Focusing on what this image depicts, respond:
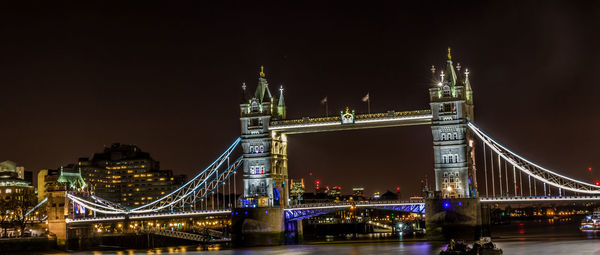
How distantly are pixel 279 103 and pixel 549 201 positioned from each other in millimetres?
33801

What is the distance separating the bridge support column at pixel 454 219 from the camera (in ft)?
276

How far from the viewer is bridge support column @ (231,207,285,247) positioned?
92.9 metres

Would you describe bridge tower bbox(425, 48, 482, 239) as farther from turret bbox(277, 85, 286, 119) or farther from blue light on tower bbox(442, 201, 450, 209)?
turret bbox(277, 85, 286, 119)

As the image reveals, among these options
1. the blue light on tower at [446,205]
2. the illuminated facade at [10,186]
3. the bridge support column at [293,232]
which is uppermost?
the illuminated facade at [10,186]

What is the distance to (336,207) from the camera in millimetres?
93625

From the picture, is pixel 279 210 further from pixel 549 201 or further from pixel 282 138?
pixel 549 201

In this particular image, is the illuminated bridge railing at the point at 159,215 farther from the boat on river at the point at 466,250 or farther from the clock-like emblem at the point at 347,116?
the boat on river at the point at 466,250

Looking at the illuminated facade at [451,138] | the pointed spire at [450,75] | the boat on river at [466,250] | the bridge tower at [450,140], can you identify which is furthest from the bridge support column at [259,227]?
the boat on river at [466,250]

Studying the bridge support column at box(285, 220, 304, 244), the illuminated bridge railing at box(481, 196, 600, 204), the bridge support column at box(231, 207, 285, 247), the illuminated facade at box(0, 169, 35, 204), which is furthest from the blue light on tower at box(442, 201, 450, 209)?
the illuminated facade at box(0, 169, 35, 204)

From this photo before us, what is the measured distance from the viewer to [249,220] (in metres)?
93.8

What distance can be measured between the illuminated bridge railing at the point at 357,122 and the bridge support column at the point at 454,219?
964cm

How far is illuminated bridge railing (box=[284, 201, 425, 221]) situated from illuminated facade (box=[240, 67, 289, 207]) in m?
2.27

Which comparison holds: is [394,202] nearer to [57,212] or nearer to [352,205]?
[352,205]

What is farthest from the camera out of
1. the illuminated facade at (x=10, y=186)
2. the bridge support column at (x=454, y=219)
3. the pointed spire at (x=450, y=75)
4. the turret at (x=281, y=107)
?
the illuminated facade at (x=10, y=186)
